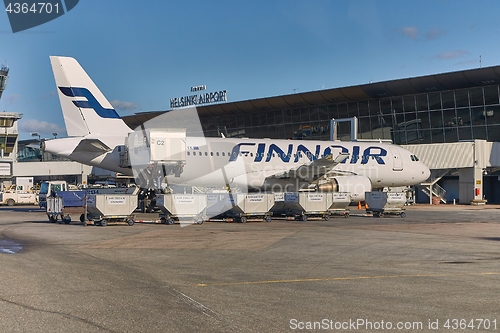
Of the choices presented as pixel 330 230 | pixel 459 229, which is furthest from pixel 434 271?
pixel 459 229

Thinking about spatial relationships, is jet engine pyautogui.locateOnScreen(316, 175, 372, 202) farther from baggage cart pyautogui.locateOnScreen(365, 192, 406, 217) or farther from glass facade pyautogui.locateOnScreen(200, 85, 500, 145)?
glass facade pyautogui.locateOnScreen(200, 85, 500, 145)

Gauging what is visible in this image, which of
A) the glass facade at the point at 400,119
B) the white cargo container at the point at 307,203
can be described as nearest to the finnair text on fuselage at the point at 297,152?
the white cargo container at the point at 307,203

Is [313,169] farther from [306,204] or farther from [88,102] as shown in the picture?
[88,102]

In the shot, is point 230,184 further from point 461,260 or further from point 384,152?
point 461,260

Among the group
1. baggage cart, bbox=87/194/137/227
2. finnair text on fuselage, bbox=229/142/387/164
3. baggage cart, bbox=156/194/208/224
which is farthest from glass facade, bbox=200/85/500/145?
baggage cart, bbox=87/194/137/227

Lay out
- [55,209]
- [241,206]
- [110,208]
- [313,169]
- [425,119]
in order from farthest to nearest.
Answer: [425,119] < [313,169] < [241,206] < [55,209] < [110,208]

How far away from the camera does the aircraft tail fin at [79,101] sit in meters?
29.4

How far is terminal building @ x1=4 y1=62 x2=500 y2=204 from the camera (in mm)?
47188

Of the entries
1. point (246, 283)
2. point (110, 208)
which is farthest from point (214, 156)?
point (246, 283)

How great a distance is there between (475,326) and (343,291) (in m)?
2.66

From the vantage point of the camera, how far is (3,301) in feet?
27.7

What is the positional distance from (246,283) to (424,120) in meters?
50.3

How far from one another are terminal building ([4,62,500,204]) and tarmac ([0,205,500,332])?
98.3 feet

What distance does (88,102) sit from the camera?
98.0ft
